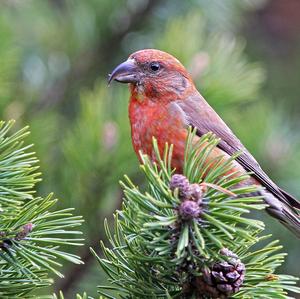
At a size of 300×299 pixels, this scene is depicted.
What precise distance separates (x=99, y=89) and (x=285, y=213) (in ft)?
4.02

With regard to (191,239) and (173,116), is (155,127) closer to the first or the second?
(173,116)

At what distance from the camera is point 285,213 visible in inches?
143

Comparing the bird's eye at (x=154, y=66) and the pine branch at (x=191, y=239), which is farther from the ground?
the bird's eye at (x=154, y=66)

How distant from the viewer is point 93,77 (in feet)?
13.8

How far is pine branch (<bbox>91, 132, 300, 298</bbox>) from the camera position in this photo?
1.99 metres

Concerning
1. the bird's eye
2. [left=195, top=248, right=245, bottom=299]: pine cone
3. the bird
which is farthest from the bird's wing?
[left=195, top=248, right=245, bottom=299]: pine cone

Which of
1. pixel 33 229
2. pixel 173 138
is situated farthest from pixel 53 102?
pixel 33 229

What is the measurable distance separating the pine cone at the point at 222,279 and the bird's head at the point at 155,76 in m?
1.78

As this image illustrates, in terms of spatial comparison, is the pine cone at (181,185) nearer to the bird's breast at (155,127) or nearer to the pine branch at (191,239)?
the pine branch at (191,239)

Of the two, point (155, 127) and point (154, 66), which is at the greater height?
point (154, 66)

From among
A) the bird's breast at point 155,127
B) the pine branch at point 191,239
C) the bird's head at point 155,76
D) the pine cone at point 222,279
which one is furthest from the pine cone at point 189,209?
the bird's head at point 155,76

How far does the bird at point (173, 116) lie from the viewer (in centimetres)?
355

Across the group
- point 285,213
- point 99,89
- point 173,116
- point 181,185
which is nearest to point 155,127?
point 173,116

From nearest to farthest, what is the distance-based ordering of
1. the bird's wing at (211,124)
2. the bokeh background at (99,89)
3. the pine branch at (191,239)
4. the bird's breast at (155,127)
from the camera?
the pine branch at (191,239) < the bokeh background at (99,89) < the bird's breast at (155,127) < the bird's wing at (211,124)
